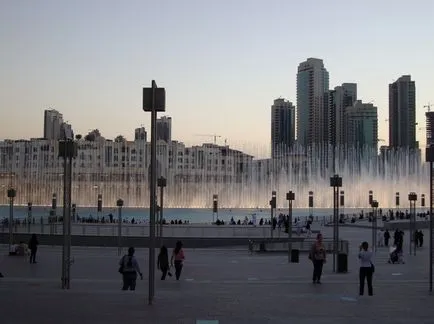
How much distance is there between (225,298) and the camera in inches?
553

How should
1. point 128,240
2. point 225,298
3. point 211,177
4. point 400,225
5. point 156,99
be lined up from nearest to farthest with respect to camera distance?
point 156,99
point 225,298
point 128,240
point 400,225
point 211,177

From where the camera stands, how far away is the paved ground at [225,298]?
36.1 feet

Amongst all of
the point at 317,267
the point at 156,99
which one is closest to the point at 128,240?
the point at 317,267

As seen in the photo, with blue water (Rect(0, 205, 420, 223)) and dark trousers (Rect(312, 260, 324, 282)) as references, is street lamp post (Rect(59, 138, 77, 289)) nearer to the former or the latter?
dark trousers (Rect(312, 260, 324, 282))

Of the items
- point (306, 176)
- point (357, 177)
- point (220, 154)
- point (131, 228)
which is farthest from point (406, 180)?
point (131, 228)

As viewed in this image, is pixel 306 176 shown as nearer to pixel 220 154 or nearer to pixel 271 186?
pixel 271 186

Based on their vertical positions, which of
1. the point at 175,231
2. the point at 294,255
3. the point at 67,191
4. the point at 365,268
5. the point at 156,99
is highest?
the point at 156,99

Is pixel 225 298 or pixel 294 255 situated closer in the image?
pixel 225 298

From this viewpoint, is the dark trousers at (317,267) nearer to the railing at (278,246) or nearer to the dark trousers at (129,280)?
the dark trousers at (129,280)

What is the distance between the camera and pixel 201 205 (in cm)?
13800

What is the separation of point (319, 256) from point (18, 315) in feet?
32.6

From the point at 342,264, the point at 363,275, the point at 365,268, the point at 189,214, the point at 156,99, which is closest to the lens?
the point at 156,99

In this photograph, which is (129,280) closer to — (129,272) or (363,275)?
(129,272)

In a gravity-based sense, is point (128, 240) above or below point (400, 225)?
below
